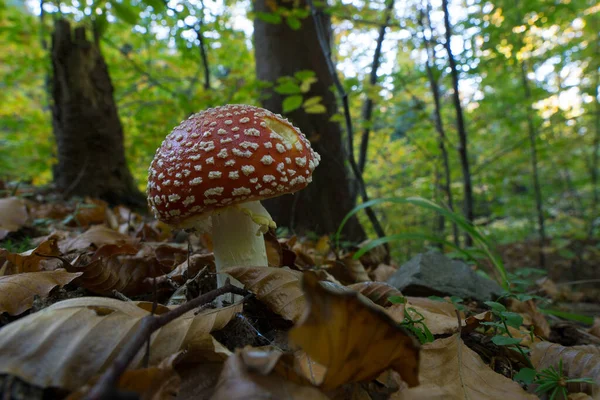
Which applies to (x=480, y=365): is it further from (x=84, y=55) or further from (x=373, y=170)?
(x=373, y=170)

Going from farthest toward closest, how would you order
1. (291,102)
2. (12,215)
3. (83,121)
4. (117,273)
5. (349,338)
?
(83,121) → (291,102) → (12,215) → (117,273) → (349,338)

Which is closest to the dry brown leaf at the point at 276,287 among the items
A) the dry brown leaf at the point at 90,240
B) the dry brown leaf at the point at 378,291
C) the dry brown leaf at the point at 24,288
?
the dry brown leaf at the point at 378,291

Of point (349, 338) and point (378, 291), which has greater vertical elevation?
point (349, 338)

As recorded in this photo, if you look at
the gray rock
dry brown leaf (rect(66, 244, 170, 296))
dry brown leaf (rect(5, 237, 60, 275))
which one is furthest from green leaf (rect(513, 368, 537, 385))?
dry brown leaf (rect(5, 237, 60, 275))

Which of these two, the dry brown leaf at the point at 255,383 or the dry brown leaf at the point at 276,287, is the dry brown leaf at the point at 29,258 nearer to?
the dry brown leaf at the point at 276,287

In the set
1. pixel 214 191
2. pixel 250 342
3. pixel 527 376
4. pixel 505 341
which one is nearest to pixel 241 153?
pixel 214 191

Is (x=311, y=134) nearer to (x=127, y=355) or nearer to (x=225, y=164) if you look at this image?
(x=225, y=164)
